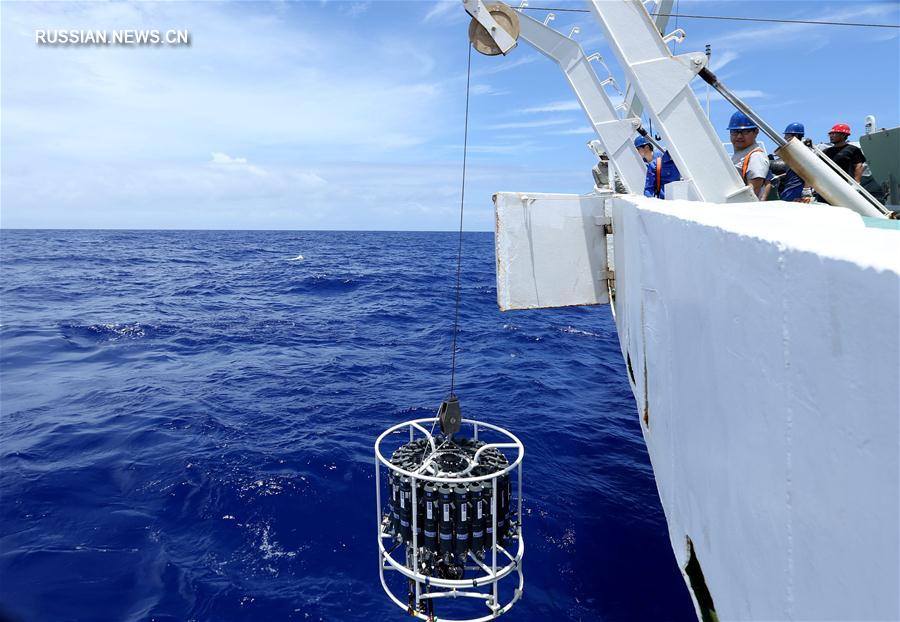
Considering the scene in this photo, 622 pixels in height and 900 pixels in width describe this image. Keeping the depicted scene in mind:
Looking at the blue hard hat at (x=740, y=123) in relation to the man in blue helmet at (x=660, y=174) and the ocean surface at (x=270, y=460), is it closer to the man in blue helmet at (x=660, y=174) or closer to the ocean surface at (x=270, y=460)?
the man in blue helmet at (x=660, y=174)

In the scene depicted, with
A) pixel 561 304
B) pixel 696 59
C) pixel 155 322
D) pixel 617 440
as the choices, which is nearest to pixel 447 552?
pixel 561 304

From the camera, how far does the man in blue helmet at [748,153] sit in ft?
16.5

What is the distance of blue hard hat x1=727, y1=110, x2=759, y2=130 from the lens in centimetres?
521

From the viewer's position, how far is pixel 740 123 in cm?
527

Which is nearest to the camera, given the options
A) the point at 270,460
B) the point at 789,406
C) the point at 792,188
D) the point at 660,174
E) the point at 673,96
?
the point at 789,406

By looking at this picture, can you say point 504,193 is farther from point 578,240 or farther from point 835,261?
point 835,261

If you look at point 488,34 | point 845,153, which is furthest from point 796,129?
point 488,34

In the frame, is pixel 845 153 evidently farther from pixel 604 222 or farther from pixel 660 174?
pixel 604 222

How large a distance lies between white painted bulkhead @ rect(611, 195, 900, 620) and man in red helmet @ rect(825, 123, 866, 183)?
19.8 ft

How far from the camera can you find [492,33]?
7.07 metres

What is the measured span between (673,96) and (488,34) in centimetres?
321

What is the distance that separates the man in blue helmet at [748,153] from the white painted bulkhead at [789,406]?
2707 millimetres

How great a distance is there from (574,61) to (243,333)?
14.2 meters

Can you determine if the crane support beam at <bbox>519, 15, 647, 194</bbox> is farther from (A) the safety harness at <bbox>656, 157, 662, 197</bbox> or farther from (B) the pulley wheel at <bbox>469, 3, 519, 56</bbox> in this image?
(B) the pulley wheel at <bbox>469, 3, 519, 56</bbox>
